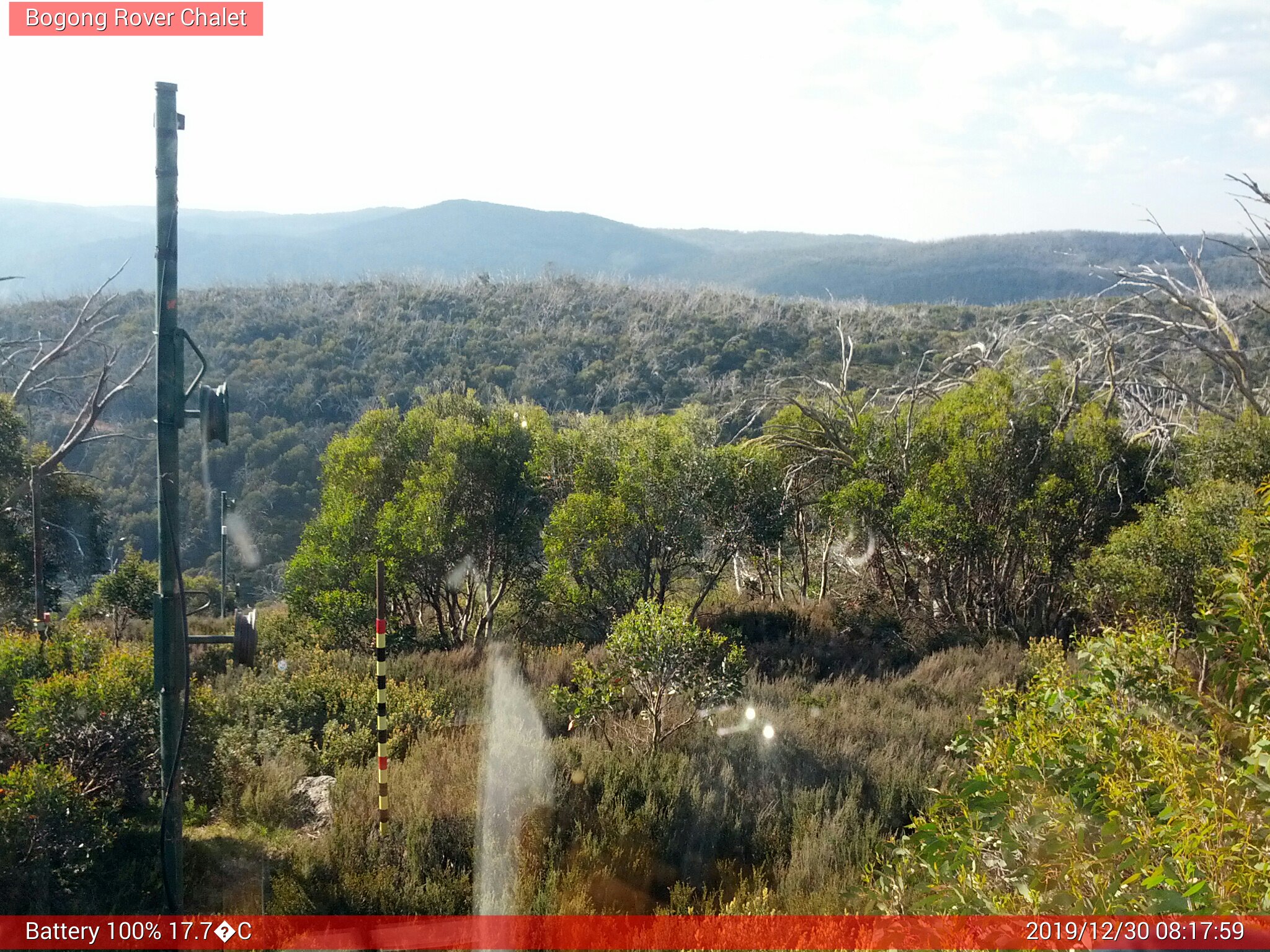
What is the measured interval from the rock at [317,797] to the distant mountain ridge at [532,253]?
Result: 138ft

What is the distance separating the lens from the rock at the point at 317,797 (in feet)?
18.6

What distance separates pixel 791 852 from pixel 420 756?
8.71 ft

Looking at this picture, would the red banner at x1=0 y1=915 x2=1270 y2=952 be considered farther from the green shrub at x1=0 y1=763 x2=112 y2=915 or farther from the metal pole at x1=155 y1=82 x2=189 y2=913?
the metal pole at x1=155 y1=82 x2=189 y2=913

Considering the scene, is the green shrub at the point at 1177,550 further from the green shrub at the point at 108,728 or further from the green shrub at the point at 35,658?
the green shrub at the point at 35,658

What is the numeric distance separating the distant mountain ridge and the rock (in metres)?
42.2

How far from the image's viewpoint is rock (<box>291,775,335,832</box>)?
566 centimetres

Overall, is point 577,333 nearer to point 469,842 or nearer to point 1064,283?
point 469,842

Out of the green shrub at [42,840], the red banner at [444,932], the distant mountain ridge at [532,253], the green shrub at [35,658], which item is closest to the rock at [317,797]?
the red banner at [444,932]

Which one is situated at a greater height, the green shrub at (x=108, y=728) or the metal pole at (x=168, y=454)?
the metal pole at (x=168, y=454)

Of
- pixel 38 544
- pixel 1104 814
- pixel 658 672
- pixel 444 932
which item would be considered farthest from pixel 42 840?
pixel 38 544

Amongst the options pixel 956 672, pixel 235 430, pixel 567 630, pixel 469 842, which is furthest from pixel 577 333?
pixel 469 842

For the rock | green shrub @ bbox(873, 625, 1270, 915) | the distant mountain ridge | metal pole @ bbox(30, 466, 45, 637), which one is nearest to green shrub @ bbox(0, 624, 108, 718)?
the rock

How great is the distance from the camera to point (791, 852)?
16.9ft

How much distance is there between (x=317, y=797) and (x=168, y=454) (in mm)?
3261
